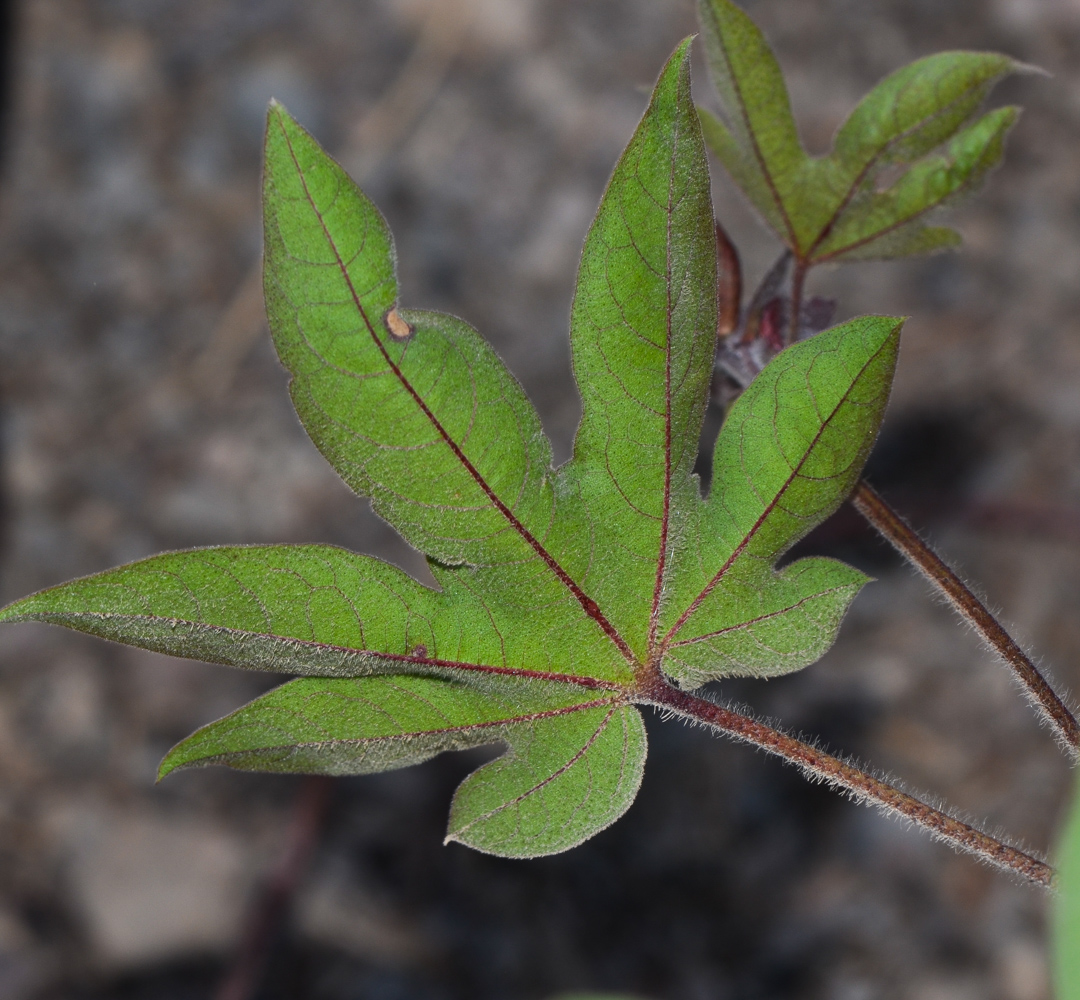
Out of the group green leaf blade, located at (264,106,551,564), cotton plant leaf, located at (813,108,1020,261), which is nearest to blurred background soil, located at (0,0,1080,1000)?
cotton plant leaf, located at (813,108,1020,261)

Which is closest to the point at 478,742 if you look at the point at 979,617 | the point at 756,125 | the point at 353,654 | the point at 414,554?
the point at 353,654

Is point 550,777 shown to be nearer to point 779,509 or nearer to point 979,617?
point 779,509

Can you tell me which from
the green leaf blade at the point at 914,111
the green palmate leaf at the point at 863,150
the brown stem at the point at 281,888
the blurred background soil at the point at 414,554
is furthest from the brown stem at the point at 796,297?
the brown stem at the point at 281,888

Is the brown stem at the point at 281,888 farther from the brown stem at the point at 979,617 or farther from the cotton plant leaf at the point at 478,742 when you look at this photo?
the brown stem at the point at 979,617

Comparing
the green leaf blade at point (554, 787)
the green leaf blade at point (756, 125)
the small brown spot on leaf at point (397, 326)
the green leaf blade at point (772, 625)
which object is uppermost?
the green leaf blade at point (756, 125)

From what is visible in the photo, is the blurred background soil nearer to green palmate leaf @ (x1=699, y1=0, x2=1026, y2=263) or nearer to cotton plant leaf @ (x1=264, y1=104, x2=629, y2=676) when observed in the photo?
green palmate leaf @ (x1=699, y1=0, x2=1026, y2=263)
